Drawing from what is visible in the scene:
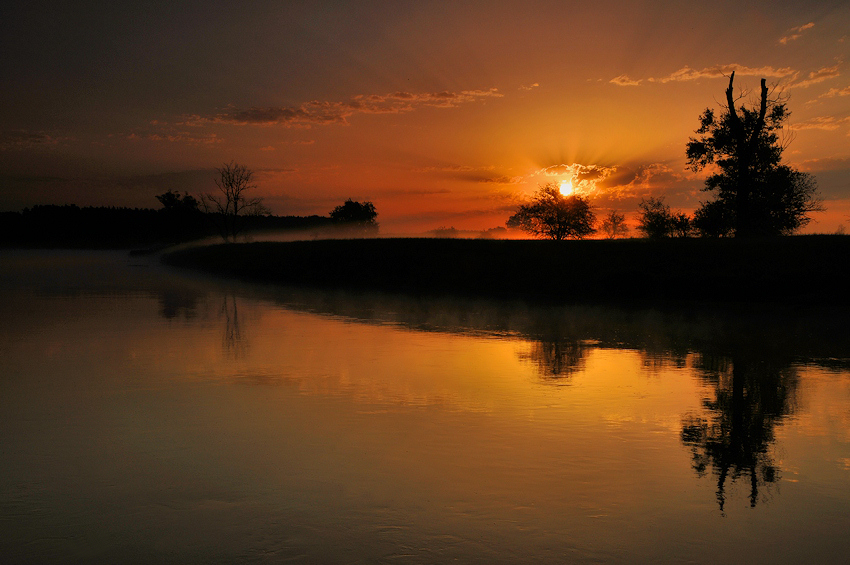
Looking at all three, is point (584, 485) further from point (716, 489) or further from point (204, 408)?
point (204, 408)

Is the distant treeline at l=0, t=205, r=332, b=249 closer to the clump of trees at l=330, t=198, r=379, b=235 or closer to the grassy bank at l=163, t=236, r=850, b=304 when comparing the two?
the clump of trees at l=330, t=198, r=379, b=235

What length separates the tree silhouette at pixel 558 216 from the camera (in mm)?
82000

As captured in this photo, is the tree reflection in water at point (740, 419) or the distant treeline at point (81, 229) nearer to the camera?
the tree reflection in water at point (740, 419)

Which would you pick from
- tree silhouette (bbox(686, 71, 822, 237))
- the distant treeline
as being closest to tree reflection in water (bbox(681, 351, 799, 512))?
tree silhouette (bbox(686, 71, 822, 237))

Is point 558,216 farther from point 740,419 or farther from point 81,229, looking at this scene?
point 81,229

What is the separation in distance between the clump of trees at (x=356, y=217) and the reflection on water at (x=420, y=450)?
170794mm

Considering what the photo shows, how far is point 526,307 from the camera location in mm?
25828

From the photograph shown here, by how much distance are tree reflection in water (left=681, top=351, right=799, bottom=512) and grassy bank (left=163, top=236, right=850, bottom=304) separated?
16.5m

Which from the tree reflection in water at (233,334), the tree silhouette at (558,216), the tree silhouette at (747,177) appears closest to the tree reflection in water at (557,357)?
the tree reflection in water at (233,334)

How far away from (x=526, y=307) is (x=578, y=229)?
191ft

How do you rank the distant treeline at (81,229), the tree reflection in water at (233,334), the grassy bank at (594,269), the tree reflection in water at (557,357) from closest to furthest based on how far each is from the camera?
1. the tree reflection in water at (557,357)
2. the tree reflection in water at (233,334)
3. the grassy bank at (594,269)
4. the distant treeline at (81,229)

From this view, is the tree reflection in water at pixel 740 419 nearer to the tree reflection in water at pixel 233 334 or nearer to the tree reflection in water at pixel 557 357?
the tree reflection in water at pixel 557 357

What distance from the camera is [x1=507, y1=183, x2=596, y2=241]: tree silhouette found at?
8200 cm

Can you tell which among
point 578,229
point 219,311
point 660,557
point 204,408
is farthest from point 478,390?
point 578,229
